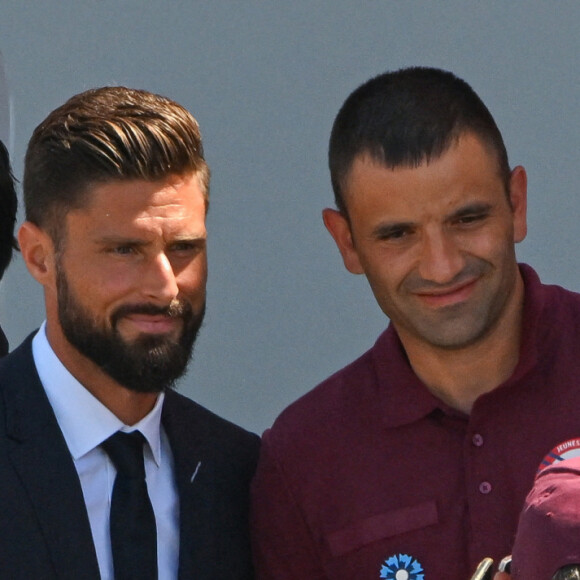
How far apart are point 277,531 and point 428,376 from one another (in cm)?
36

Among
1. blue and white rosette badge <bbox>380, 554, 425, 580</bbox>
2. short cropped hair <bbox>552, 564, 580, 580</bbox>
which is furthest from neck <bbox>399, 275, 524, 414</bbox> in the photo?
short cropped hair <bbox>552, 564, 580, 580</bbox>

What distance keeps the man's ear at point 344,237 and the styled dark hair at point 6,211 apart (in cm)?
69

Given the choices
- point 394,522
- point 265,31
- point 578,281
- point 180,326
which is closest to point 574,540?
point 394,522

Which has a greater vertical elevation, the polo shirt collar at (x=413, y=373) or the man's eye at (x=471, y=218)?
the man's eye at (x=471, y=218)

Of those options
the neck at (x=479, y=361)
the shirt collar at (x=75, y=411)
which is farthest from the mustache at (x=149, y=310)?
the neck at (x=479, y=361)

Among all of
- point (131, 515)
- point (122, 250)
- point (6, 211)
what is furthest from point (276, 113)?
point (131, 515)

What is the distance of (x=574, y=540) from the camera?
5.37 feet

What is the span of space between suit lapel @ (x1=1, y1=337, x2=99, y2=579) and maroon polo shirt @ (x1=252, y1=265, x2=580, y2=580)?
34cm

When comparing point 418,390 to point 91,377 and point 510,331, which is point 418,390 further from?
point 91,377

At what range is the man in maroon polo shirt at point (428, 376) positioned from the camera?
7.47 ft

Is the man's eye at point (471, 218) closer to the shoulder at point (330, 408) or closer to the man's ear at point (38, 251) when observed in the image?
the shoulder at point (330, 408)

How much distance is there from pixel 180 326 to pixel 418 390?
40cm

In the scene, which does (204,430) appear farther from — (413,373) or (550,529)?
(550,529)

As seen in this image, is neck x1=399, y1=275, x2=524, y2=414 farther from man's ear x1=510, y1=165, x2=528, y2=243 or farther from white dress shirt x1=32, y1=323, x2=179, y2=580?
white dress shirt x1=32, y1=323, x2=179, y2=580
